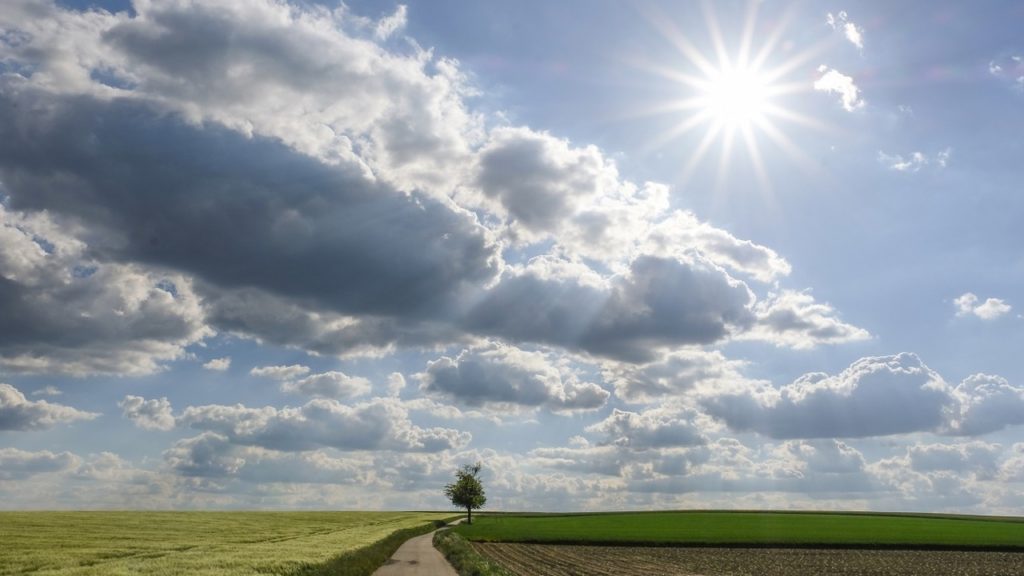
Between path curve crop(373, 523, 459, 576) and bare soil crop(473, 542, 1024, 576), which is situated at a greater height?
path curve crop(373, 523, 459, 576)

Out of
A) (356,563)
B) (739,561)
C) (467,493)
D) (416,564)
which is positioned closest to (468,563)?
(416,564)

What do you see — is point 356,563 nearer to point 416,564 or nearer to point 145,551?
point 416,564

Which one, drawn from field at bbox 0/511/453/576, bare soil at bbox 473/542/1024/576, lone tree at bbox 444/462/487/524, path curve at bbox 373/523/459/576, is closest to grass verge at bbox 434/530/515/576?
path curve at bbox 373/523/459/576

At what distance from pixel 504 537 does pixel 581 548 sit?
15.9 metres

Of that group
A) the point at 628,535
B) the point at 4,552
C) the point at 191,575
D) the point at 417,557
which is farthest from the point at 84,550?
the point at 628,535

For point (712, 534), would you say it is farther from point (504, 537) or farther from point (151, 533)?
point (151, 533)

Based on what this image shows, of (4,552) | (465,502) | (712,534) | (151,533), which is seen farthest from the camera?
(465,502)

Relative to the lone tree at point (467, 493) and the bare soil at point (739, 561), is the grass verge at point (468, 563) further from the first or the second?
the lone tree at point (467, 493)

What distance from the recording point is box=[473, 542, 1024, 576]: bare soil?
51.8m

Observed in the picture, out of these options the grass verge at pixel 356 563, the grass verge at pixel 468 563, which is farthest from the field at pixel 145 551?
the grass verge at pixel 468 563

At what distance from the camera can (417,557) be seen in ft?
177

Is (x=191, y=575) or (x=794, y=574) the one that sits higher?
(x=191, y=575)

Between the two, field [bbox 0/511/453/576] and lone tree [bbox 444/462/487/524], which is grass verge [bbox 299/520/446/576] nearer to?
field [bbox 0/511/453/576]

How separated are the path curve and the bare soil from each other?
15.6 feet
